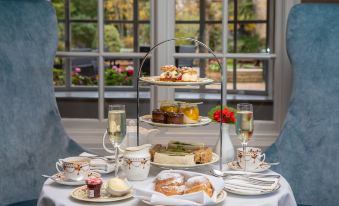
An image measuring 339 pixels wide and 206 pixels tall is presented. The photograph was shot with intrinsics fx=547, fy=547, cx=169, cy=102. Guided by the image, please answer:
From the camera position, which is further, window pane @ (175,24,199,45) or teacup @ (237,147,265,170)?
window pane @ (175,24,199,45)

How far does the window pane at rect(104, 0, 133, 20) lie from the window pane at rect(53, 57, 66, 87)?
554mm

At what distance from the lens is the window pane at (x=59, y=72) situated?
377 cm

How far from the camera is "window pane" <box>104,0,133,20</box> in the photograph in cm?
420

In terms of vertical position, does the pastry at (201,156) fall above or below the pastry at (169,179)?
above

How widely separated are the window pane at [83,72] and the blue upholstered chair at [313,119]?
1.39 meters

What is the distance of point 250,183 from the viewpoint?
1.78 metres

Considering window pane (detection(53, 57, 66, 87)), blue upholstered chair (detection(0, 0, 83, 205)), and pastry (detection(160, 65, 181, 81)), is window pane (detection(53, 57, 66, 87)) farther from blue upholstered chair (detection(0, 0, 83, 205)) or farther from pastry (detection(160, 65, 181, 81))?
pastry (detection(160, 65, 181, 81))

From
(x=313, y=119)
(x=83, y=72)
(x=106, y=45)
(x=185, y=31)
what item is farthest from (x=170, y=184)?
(x=83, y=72)

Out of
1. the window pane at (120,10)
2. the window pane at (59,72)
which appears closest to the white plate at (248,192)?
the window pane at (59,72)

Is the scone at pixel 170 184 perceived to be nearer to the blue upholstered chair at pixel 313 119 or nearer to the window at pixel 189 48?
the window at pixel 189 48

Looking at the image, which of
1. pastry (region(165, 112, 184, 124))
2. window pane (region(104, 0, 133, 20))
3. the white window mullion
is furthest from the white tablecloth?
window pane (region(104, 0, 133, 20))

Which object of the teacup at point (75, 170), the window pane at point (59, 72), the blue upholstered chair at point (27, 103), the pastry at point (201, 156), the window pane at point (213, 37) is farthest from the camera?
the window pane at point (59, 72)

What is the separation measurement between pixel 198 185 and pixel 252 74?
2.15 metres

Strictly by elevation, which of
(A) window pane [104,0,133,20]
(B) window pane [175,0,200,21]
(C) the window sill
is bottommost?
(C) the window sill
